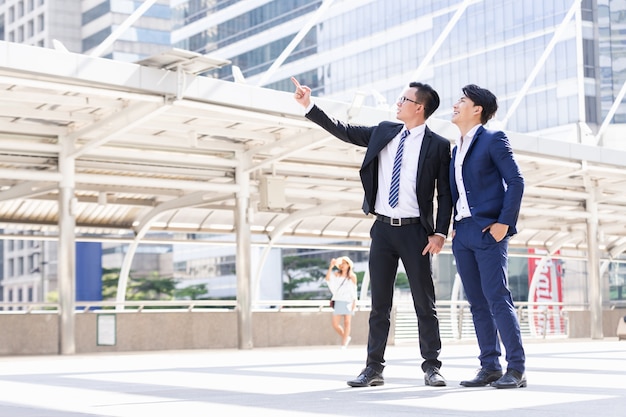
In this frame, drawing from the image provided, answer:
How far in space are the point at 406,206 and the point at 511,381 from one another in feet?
4.18

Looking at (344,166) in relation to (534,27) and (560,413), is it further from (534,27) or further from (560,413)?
(534,27)

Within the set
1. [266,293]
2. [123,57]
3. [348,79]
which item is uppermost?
[123,57]

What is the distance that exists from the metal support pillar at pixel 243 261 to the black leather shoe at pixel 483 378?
12333 mm

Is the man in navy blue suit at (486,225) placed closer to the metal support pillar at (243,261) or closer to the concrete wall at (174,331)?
the concrete wall at (174,331)

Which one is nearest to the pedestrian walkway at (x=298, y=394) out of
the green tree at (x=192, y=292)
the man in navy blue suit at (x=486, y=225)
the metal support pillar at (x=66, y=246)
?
the man in navy blue suit at (x=486, y=225)

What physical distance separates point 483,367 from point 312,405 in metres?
1.73

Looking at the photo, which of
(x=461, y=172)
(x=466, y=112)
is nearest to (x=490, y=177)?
(x=461, y=172)

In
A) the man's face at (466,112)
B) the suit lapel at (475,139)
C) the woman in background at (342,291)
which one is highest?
the man's face at (466,112)

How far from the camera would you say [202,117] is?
16.3 meters

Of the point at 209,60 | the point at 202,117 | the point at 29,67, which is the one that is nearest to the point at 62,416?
the point at 29,67

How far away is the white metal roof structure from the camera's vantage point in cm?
1439

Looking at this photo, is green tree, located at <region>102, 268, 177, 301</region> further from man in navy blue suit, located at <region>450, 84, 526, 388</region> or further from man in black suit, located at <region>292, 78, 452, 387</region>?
man in navy blue suit, located at <region>450, 84, 526, 388</region>

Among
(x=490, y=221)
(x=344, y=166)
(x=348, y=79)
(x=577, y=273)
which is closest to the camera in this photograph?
(x=490, y=221)

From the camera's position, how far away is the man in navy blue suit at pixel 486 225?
661cm
